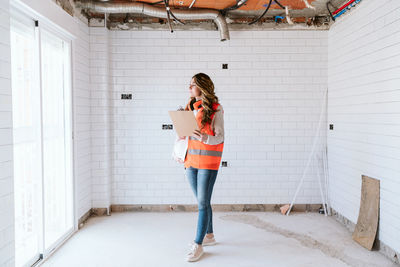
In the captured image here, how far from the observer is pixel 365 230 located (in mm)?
3430

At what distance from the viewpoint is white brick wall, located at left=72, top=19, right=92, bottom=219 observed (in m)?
4.01

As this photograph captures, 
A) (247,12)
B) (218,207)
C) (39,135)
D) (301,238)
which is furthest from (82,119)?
(301,238)

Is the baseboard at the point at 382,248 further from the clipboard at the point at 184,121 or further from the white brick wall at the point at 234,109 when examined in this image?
the clipboard at the point at 184,121

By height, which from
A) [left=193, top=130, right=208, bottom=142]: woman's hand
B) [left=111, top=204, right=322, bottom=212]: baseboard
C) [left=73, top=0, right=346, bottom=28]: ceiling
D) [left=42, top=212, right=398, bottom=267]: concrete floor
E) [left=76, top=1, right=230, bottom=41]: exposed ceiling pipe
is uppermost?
[left=73, top=0, right=346, bottom=28]: ceiling

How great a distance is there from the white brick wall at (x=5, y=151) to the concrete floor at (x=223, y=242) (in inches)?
28.6

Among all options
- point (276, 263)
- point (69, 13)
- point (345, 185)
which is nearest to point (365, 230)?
point (345, 185)

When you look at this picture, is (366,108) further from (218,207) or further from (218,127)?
(218,207)

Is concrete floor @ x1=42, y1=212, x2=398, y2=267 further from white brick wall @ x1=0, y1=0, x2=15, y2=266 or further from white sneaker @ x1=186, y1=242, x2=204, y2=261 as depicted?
white brick wall @ x1=0, y1=0, x2=15, y2=266

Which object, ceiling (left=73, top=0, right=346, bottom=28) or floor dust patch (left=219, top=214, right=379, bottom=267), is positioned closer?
floor dust patch (left=219, top=214, right=379, bottom=267)

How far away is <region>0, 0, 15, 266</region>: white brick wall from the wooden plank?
11.0 feet

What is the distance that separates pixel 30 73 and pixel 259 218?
3.29 meters

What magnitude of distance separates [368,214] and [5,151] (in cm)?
355

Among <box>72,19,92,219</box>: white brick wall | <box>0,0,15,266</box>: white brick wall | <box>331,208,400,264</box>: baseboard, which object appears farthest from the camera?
<box>72,19,92,219</box>: white brick wall

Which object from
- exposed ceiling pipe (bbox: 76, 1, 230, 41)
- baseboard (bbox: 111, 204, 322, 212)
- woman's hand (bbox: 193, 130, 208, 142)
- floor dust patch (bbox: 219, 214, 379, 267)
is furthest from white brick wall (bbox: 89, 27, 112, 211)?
woman's hand (bbox: 193, 130, 208, 142)
